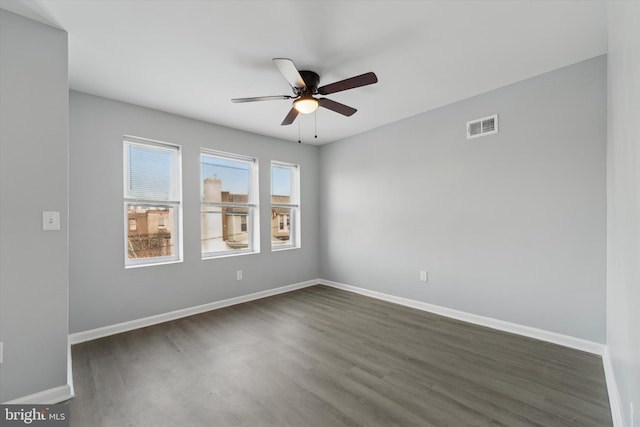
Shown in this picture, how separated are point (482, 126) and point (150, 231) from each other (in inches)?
170

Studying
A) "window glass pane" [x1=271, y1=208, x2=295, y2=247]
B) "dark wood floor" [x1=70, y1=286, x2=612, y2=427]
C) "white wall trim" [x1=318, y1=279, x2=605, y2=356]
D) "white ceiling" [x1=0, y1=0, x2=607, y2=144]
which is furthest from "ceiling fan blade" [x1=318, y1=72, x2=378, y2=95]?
"white wall trim" [x1=318, y1=279, x2=605, y2=356]

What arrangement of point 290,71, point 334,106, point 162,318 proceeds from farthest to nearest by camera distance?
point 162,318 → point 334,106 → point 290,71

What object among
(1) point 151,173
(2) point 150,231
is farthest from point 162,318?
(1) point 151,173

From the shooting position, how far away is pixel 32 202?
1.92 m

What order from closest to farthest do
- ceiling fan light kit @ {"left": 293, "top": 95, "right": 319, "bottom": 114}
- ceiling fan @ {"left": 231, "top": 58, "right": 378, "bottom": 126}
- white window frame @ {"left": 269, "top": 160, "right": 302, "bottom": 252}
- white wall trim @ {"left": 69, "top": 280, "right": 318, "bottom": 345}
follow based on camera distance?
ceiling fan @ {"left": 231, "top": 58, "right": 378, "bottom": 126} → ceiling fan light kit @ {"left": 293, "top": 95, "right": 319, "bottom": 114} → white wall trim @ {"left": 69, "top": 280, "right": 318, "bottom": 345} → white window frame @ {"left": 269, "top": 160, "right": 302, "bottom": 252}

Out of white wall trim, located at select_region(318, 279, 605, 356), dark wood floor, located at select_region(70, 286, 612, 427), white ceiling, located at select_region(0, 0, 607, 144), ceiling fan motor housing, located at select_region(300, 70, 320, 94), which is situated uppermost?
white ceiling, located at select_region(0, 0, 607, 144)

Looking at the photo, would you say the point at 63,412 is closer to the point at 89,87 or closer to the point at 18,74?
the point at 18,74

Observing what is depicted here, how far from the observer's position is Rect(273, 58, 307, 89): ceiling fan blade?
2.04 meters

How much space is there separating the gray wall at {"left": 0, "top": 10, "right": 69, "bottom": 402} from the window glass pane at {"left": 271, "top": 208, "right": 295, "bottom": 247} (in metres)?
3.02

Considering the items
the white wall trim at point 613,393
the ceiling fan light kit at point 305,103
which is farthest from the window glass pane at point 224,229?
the white wall trim at point 613,393

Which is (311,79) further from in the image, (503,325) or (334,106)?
(503,325)

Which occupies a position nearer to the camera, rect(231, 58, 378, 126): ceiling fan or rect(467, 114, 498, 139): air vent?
rect(231, 58, 378, 126): ceiling fan

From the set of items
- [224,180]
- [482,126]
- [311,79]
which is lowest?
[224,180]

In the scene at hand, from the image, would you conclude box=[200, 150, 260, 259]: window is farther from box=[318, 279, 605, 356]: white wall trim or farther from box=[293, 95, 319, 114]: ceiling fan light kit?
box=[318, 279, 605, 356]: white wall trim
